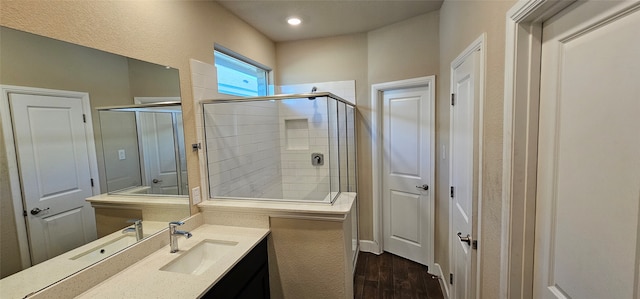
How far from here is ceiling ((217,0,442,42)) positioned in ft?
7.72

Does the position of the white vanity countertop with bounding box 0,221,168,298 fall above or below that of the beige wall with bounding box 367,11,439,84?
below

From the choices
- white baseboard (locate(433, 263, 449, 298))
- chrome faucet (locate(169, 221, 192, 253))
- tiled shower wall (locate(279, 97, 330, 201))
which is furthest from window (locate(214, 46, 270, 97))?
white baseboard (locate(433, 263, 449, 298))

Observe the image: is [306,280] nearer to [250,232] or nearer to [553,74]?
[250,232]

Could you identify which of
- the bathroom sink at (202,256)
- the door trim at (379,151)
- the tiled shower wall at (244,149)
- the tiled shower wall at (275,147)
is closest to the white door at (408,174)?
the door trim at (379,151)

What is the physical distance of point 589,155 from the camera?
2.75 ft

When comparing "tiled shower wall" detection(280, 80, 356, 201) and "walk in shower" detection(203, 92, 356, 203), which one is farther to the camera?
"tiled shower wall" detection(280, 80, 356, 201)

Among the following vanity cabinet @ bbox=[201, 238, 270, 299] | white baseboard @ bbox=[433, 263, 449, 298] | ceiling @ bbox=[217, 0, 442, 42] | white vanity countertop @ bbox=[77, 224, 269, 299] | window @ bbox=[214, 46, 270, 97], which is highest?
ceiling @ bbox=[217, 0, 442, 42]

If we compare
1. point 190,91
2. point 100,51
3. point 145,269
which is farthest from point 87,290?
point 190,91

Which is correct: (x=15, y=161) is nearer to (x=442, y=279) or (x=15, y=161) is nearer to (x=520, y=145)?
(x=520, y=145)

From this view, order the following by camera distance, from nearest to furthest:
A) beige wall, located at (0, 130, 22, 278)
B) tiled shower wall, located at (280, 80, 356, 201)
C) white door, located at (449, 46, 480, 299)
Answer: beige wall, located at (0, 130, 22, 278)
white door, located at (449, 46, 480, 299)
tiled shower wall, located at (280, 80, 356, 201)

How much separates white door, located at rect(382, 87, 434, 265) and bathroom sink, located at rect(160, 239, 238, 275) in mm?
1991

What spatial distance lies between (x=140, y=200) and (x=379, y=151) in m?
2.37

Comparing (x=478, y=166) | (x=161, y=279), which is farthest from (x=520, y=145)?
(x=161, y=279)

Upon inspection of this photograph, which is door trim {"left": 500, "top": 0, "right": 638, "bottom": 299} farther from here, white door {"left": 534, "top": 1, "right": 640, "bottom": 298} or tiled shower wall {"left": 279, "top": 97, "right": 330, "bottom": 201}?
tiled shower wall {"left": 279, "top": 97, "right": 330, "bottom": 201}
